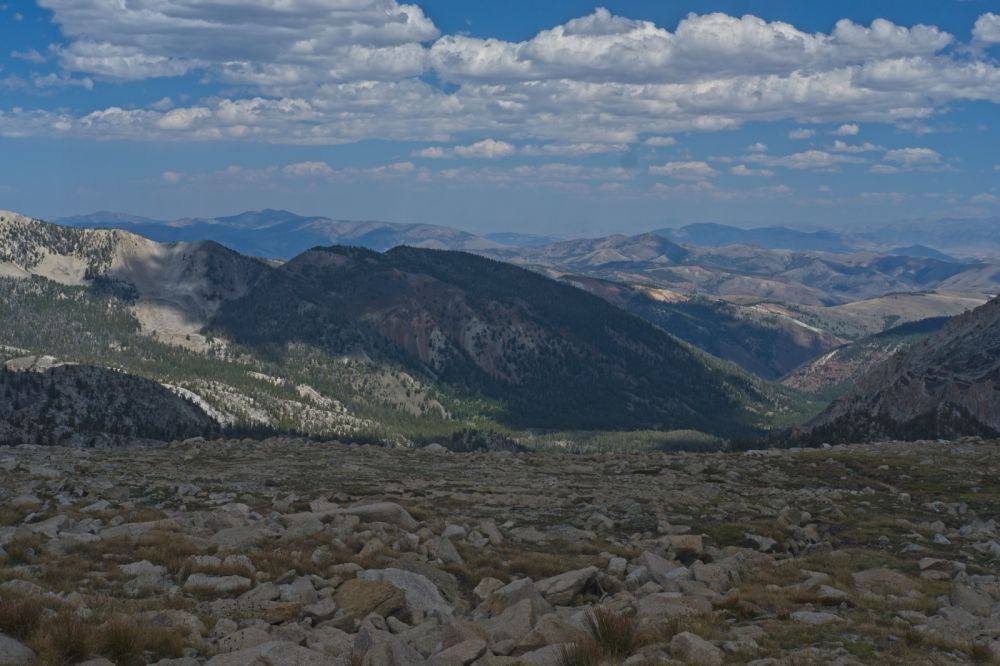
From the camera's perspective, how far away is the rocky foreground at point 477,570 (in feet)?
58.1

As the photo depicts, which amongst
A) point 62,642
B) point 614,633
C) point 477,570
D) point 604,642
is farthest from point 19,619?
point 477,570

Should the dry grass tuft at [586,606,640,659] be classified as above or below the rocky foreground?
above

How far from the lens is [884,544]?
116 ft

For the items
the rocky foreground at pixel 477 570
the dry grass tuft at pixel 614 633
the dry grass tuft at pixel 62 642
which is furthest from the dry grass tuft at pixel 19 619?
the dry grass tuft at pixel 614 633

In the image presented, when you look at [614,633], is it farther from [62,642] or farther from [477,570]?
[62,642]

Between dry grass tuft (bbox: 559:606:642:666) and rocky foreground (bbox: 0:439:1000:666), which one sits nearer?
dry grass tuft (bbox: 559:606:642:666)

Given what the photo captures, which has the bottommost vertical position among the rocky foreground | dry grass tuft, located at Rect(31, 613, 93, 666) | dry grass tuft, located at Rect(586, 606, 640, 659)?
the rocky foreground

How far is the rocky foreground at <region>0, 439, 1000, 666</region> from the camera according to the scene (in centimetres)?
1772

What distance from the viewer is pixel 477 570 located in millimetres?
27219

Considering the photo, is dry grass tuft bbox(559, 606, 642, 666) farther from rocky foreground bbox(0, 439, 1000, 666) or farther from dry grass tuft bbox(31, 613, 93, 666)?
dry grass tuft bbox(31, 613, 93, 666)

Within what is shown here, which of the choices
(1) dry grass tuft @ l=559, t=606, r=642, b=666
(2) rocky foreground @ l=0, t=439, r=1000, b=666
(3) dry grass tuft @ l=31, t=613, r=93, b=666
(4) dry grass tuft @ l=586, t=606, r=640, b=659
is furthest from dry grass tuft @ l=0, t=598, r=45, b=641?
(4) dry grass tuft @ l=586, t=606, r=640, b=659

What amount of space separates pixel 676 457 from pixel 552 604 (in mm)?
49652

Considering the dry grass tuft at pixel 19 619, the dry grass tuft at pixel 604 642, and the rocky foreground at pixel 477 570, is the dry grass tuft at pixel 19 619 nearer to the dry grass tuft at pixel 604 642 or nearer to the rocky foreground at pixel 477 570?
the rocky foreground at pixel 477 570

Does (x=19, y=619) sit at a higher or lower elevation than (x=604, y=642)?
higher
